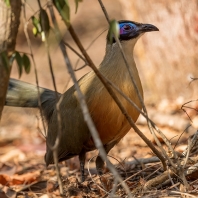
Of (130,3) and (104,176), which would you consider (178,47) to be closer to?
(130,3)

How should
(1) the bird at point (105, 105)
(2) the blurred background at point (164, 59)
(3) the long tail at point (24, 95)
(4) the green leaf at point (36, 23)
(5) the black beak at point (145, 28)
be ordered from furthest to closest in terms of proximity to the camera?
(2) the blurred background at point (164, 59) → (3) the long tail at point (24, 95) → (5) the black beak at point (145, 28) → (1) the bird at point (105, 105) → (4) the green leaf at point (36, 23)

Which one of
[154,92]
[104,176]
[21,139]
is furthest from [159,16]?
[104,176]

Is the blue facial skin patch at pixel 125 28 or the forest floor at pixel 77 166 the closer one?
the forest floor at pixel 77 166

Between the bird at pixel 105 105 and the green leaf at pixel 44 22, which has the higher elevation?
the green leaf at pixel 44 22

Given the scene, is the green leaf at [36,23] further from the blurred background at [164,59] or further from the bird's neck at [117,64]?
the blurred background at [164,59]

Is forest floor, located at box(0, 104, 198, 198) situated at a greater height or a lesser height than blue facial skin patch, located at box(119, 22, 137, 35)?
lesser

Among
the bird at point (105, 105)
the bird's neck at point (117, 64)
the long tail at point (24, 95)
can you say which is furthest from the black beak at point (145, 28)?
the long tail at point (24, 95)

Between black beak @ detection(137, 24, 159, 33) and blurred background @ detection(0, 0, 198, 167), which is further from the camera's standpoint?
blurred background @ detection(0, 0, 198, 167)

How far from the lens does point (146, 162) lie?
5199mm

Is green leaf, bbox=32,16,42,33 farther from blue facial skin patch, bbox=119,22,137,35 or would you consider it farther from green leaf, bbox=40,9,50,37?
blue facial skin patch, bbox=119,22,137,35

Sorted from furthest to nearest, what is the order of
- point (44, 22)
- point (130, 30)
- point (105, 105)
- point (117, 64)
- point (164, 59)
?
1. point (164, 59)
2. point (130, 30)
3. point (117, 64)
4. point (105, 105)
5. point (44, 22)

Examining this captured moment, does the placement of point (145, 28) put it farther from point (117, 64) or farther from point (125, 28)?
point (117, 64)

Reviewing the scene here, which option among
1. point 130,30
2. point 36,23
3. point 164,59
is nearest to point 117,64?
point 130,30

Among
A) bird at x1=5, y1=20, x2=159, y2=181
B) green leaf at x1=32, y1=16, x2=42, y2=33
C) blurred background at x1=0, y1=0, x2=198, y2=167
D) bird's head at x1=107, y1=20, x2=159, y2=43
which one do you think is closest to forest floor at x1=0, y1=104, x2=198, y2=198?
blurred background at x1=0, y1=0, x2=198, y2=167
